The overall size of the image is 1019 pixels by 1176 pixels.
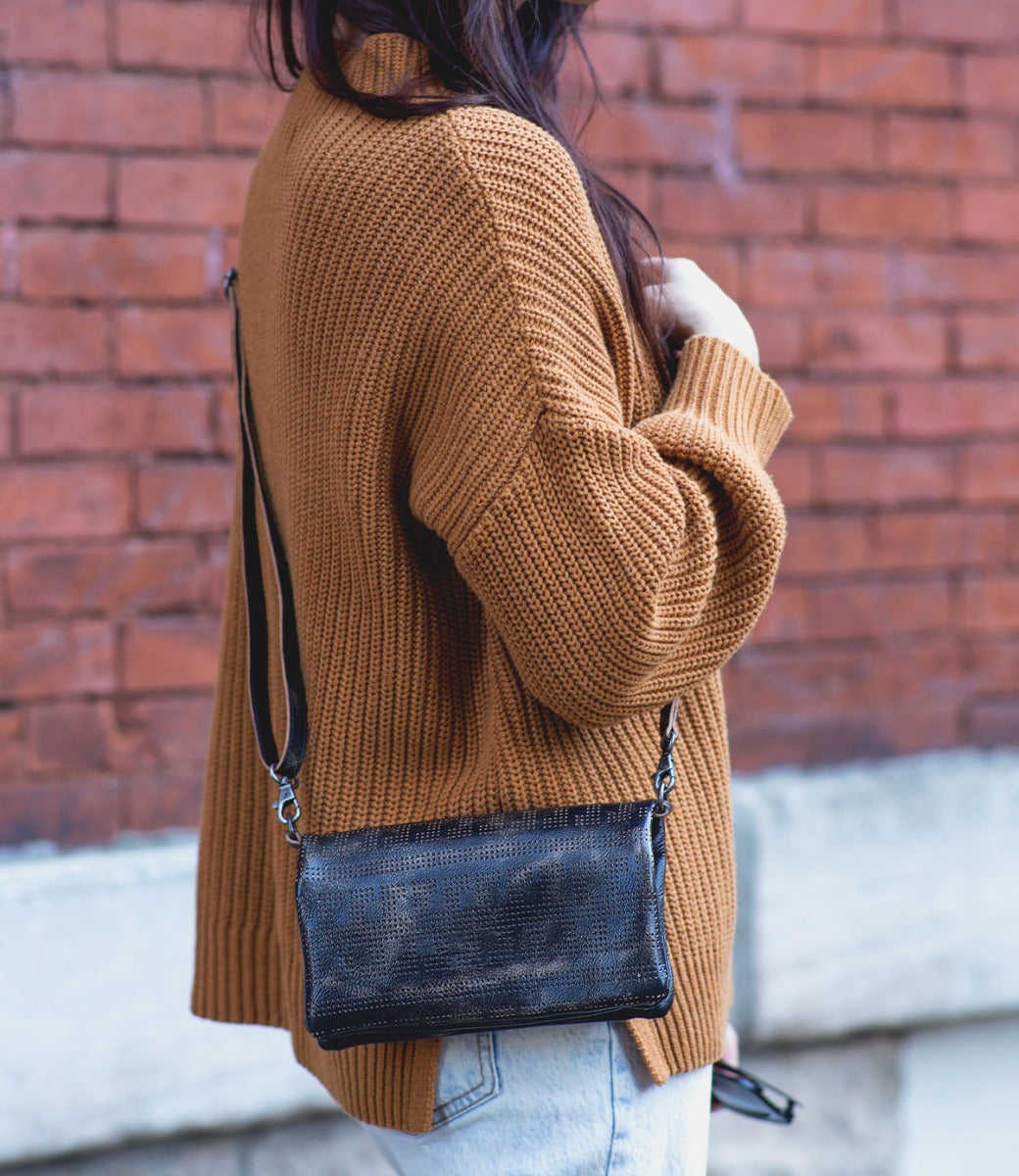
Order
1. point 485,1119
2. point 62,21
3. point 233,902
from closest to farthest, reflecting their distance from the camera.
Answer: point 485,1119
point 233,902
point 62,21

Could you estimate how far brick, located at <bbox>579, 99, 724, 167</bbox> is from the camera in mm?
2227

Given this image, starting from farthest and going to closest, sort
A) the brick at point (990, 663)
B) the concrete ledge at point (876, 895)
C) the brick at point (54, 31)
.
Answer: the brick at point (990, 663) → the concrete ledge at point (876, 895) → the brick at point (54, 31)

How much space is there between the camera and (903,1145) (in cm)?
249

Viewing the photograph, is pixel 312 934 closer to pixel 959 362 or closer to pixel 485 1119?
pixel 485 1119

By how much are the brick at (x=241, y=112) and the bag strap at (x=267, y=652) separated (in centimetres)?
89

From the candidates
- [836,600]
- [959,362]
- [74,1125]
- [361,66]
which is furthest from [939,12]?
[74,1125]

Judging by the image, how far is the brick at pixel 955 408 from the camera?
2453mm

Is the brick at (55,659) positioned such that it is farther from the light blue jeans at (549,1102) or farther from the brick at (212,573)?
the light blue jeans at (549,1102)

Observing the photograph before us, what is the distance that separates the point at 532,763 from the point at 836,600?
1548mm

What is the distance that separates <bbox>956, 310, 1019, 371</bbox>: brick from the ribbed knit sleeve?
1.69 meters

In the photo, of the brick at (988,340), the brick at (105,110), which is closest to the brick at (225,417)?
the brick at (105,110)

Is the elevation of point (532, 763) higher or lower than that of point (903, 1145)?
higher

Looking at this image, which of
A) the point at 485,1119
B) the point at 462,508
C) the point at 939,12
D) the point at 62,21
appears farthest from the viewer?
the point at 939,12

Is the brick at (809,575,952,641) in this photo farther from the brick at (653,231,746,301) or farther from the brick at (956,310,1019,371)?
the brick at (653,231,746,301)
